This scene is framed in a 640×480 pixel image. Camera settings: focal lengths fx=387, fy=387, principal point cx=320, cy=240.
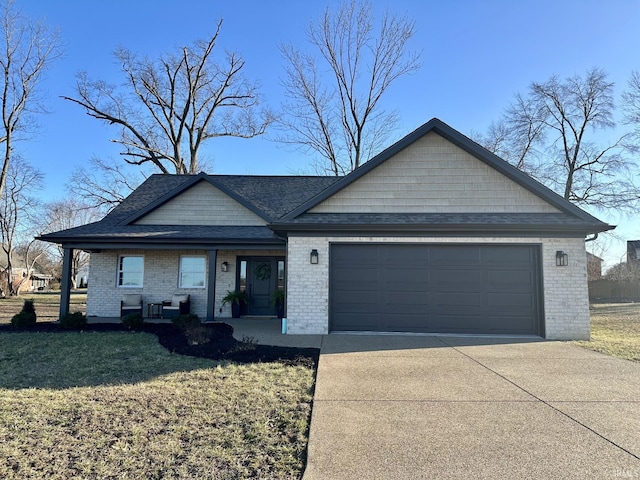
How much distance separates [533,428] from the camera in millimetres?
4012

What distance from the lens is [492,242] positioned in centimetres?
977

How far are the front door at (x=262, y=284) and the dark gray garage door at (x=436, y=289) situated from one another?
14.7ft

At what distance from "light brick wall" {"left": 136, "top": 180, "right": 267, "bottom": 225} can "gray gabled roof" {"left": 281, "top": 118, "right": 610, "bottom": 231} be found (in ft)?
14.0

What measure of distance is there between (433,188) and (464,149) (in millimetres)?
1348

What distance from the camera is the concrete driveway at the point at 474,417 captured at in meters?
3.26

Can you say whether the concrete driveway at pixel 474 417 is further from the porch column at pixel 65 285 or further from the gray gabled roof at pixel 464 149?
the porch column at pixel 65 285

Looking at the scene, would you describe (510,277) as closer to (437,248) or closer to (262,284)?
(437,248)

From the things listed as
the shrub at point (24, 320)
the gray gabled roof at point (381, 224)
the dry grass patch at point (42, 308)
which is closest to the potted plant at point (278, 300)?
the gray gabled roof at point (381, 224)

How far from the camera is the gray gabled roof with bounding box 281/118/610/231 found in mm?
10000

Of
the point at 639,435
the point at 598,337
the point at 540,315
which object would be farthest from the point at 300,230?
the point at 598,337

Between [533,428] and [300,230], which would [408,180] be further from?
[533,428]

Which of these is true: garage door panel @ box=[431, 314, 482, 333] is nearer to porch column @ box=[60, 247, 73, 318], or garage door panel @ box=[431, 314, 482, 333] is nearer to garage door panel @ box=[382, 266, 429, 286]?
garage door panel @ box=[382, 266, 429, 286]

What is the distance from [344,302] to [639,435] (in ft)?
21.8

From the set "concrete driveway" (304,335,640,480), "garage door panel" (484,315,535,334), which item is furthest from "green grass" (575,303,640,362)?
"garage door panel" (484,315,535,334)
